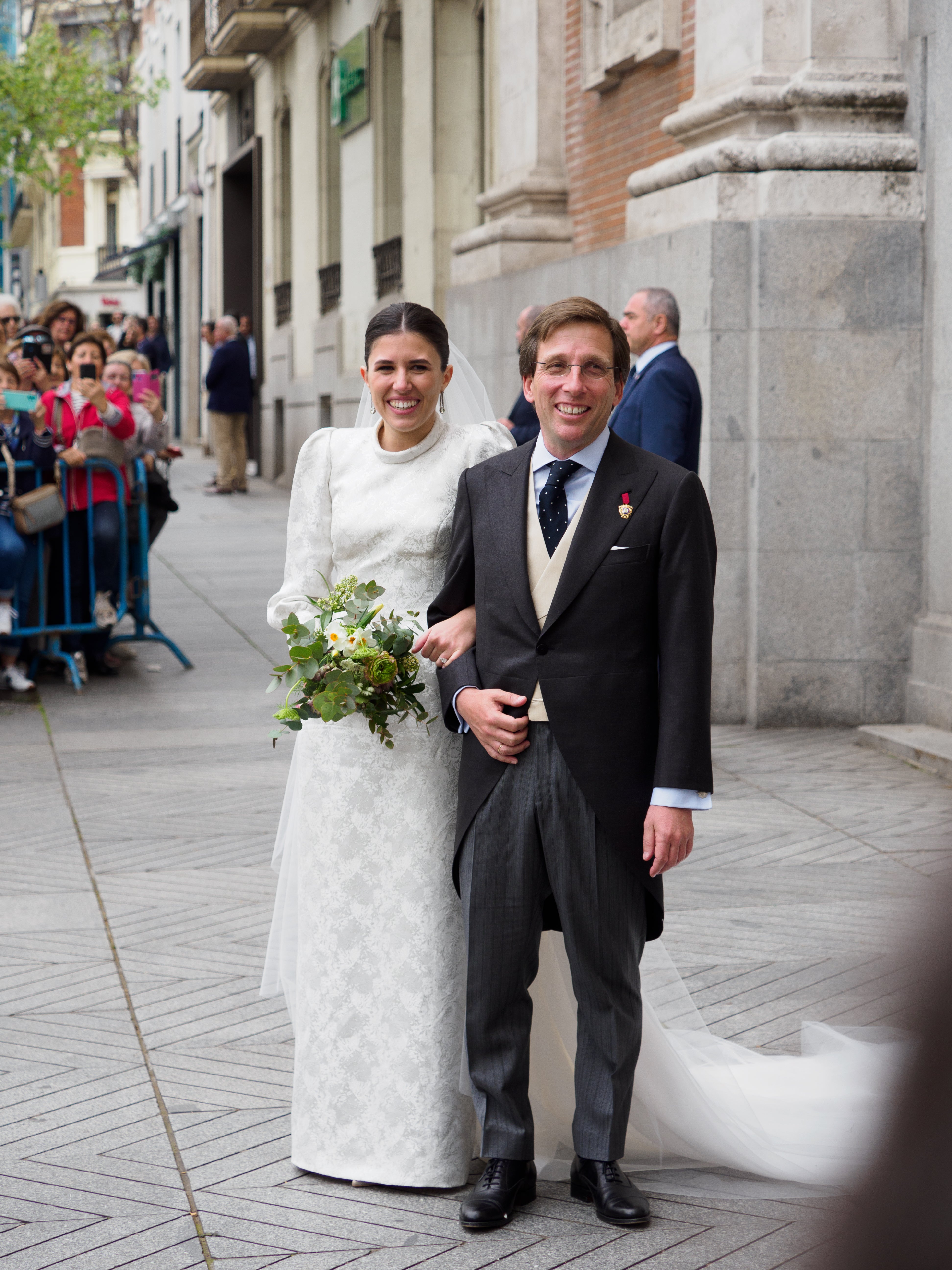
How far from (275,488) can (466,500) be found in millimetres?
21368

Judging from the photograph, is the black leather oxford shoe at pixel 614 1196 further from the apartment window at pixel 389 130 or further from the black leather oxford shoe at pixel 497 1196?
the apartment window at pixel 389 130

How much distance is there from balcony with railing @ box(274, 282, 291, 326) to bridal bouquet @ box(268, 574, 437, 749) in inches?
871

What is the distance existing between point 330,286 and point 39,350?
11.5 m

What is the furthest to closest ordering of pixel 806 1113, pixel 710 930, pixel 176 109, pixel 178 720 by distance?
pixel 176 109
pixel 178 720
pixel 710 930
pixel 806 1113

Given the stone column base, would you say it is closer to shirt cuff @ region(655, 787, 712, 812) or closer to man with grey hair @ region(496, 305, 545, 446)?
man with grey hair @ region(496, 305, 545, 446)

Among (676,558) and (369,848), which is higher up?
(676,558)

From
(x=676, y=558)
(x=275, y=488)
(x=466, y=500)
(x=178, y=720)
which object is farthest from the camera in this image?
(x=275, y=488)

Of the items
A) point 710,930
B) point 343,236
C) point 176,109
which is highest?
point 176,109

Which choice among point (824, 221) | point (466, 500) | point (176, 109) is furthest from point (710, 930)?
point (176, 109)

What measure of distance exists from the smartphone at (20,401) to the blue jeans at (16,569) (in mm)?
712

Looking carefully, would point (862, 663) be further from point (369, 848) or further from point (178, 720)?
point (369, 848)

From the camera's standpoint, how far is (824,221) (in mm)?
8648

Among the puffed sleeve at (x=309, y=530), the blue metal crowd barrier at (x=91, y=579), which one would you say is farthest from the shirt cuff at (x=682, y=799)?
the blue metal crowd barrier at (x=91, y=579)

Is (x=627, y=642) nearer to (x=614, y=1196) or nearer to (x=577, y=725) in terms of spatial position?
(x=577, y=725)
